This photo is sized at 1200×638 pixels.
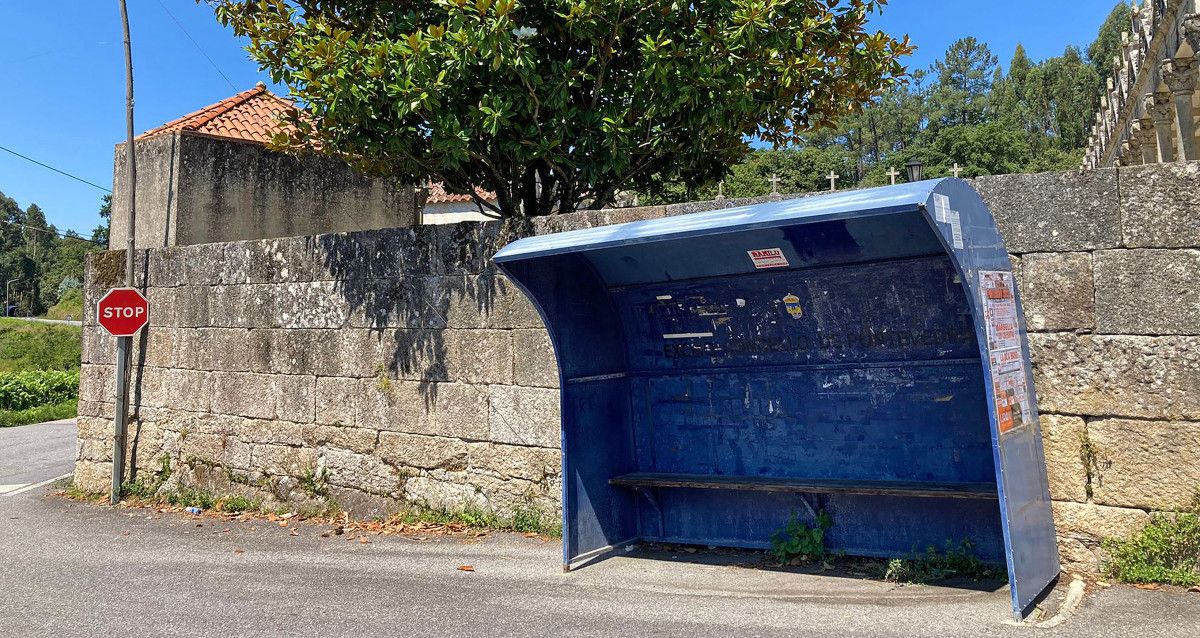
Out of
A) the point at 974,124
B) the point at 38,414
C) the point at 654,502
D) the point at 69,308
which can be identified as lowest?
the point at 654,502

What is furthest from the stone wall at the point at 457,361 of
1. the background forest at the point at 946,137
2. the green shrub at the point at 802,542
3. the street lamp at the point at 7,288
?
the street lamp at the point at 7,288

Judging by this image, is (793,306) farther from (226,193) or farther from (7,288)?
(7,288)

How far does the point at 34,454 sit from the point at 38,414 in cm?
737

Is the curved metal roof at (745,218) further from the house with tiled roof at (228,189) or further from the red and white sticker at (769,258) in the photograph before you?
the house with tiled roof at (228,189)

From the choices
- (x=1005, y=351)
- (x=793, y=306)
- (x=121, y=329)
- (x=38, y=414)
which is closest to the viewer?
(x=1005, y=351)

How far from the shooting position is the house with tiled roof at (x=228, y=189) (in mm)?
10117

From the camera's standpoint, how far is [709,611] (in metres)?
4.58

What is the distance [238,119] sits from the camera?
472 inches

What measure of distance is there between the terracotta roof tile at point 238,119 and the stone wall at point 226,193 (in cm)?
35

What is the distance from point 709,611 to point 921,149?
68869mm

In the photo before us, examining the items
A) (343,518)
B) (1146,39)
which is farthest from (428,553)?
(1146,39)

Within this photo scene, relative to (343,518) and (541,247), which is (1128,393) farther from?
(343,518)

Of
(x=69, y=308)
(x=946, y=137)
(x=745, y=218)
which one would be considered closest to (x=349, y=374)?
(x=745, y=218)

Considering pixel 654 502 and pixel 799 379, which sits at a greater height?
pixel 799 379
